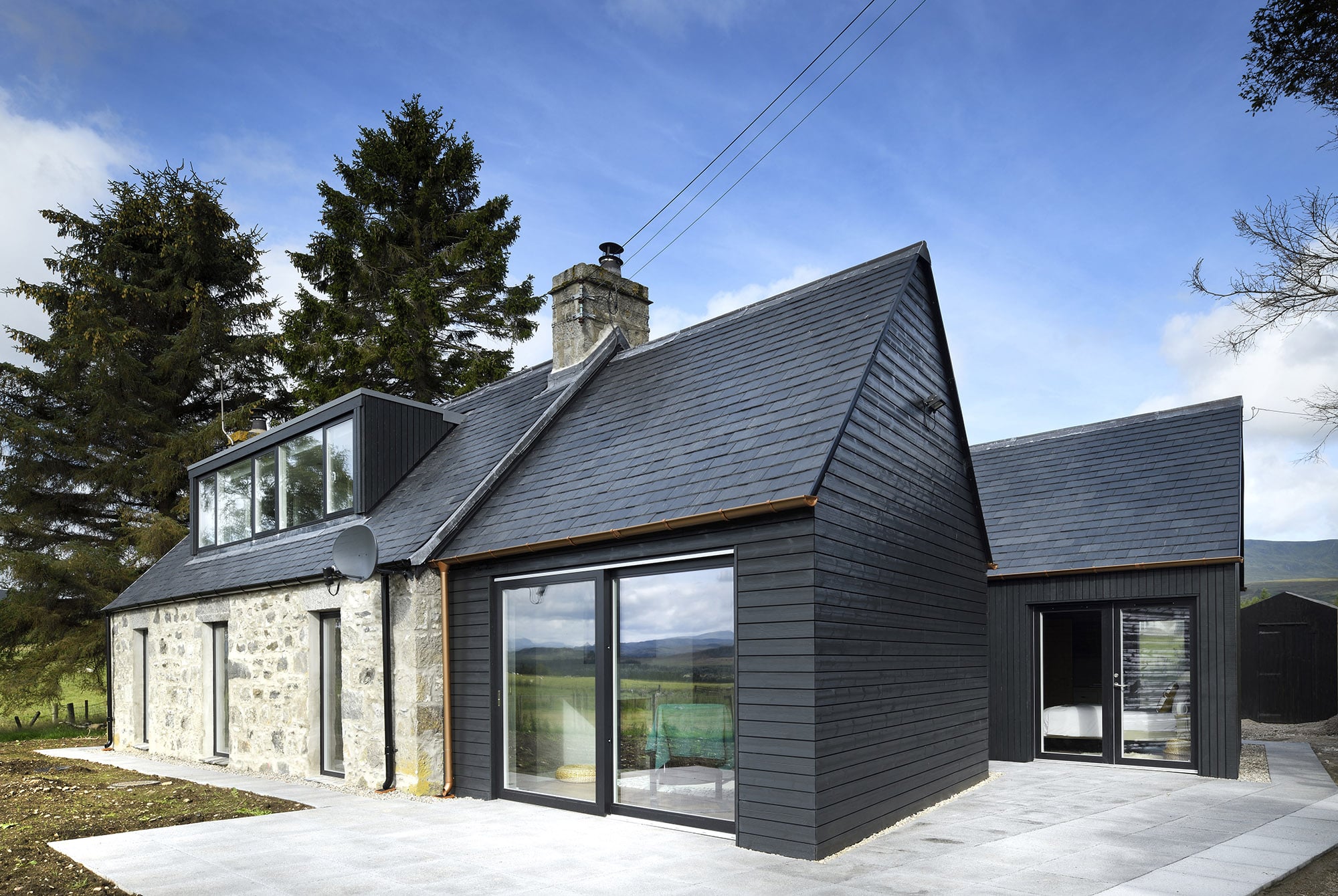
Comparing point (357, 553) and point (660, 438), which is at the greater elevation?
point (660, 438)

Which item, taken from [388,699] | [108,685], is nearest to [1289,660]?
[388,699]

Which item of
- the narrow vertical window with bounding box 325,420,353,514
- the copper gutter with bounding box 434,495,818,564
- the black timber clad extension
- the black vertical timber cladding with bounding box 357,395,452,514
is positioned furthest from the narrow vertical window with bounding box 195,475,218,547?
the black timber clad extension

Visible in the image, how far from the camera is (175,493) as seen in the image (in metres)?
23.5

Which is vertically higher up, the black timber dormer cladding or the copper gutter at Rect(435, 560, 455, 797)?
the black timber dormer cladding

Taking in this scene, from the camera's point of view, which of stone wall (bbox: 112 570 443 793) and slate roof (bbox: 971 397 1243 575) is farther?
slate roof (bbox: 971 397 1243 575)

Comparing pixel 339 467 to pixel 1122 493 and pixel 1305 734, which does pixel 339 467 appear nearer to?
pixel 1122 493

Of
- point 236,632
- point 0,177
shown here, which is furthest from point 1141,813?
point 0,177

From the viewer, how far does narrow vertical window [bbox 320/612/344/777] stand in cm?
1044

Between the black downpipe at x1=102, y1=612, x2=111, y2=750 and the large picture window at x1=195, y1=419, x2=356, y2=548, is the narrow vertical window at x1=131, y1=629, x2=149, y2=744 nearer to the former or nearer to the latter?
the black downpipe at x1=102, y1=612, x2=111, y2=750

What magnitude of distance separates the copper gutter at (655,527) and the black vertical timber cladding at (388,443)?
2826mm

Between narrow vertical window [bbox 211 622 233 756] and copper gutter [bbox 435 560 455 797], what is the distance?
18.3 feet

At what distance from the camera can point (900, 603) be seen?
25.9 feet

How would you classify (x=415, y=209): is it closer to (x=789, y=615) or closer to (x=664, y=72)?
(x=664, y=72)

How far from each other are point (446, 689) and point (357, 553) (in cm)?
174
